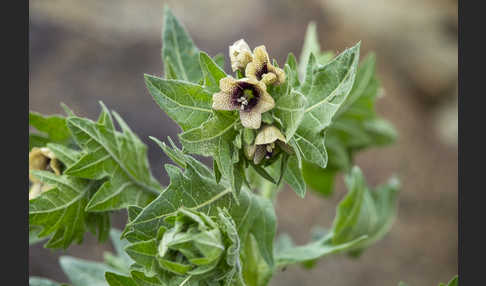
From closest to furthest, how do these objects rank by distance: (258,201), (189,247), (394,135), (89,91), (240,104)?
(189,247)
(240,104)
(258,201)
(394,135)
(89,91)

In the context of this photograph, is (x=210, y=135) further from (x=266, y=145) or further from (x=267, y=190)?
(x=267, y=190)

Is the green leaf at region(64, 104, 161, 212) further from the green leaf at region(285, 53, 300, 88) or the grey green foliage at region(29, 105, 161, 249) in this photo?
the green leaf at region(285, 53, 300, 88)

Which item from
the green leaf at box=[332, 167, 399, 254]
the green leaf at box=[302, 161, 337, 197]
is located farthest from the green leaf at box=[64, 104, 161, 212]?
the green leaf at box=[302, 161, 337, 197]

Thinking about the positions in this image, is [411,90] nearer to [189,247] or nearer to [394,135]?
[394,135]

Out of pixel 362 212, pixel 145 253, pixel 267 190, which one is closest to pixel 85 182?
pixel 145 253

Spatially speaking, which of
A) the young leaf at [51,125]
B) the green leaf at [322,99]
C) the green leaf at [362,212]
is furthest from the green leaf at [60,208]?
the green leaf at [362,212]

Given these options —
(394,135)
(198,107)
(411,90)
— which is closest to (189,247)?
(198,107)
